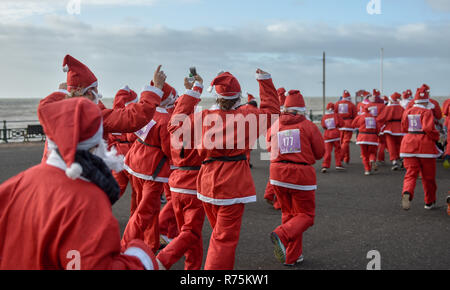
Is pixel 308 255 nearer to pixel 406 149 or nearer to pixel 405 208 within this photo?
pixel 405 208

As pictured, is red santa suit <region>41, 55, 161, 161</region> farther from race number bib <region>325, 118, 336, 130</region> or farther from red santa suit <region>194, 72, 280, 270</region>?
race number bib <region>325, 118, 336, 130</region>

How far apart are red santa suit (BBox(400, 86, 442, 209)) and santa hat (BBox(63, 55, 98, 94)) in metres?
5.53

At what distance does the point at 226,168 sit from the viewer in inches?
162

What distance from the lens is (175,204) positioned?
15.3 ft

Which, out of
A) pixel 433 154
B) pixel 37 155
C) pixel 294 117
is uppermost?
pixel 294 117

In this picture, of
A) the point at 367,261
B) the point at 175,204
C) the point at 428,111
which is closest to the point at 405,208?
the point at 428,111

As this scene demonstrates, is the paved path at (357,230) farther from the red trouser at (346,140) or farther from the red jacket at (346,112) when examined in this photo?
the red jacket at (346,112)

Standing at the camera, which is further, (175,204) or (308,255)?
(308,255)

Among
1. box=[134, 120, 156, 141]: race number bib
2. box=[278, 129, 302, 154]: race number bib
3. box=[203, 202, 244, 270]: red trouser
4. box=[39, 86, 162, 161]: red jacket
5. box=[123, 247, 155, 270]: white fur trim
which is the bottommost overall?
box=[203, 202, 244, 270]: red trouser

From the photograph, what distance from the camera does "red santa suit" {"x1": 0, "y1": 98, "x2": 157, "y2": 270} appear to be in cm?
185

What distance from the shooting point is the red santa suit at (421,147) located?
7.37 m

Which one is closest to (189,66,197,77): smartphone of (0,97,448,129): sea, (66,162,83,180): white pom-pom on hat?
(0,97,448,129): sea

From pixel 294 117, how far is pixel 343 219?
7.79 feet
